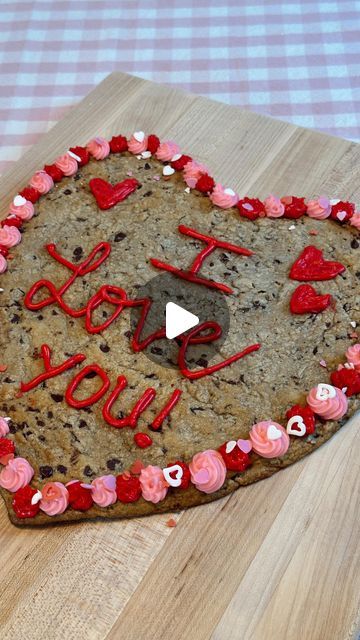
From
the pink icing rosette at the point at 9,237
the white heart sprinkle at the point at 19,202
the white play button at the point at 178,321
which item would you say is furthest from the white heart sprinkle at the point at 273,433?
the white heart sprinkle at the point at 19,202

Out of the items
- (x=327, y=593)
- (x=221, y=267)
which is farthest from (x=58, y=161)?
(x=327, y=593)

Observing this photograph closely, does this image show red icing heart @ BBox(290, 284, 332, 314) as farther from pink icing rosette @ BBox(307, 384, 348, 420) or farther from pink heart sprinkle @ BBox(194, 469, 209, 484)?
pink heart sprinkle @ BBox(194, 469, 209, 484)

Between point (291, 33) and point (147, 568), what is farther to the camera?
point (291, 33)

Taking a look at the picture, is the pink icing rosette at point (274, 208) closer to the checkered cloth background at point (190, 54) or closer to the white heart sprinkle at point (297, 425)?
the white heart sprinkle at point (297, 425)

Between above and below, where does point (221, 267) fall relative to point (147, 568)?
above

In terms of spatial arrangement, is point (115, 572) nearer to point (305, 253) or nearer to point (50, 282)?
point (50, 282)
